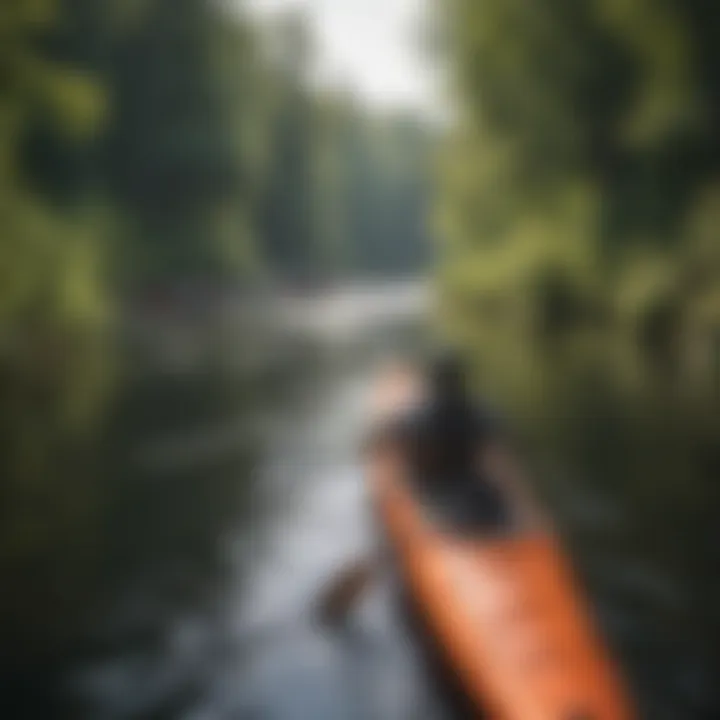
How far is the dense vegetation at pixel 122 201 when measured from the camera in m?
4.62

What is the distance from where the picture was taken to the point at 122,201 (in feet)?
40.1

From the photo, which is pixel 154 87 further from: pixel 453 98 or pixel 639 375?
pixel 639 375

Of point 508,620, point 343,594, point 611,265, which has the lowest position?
point 508,620

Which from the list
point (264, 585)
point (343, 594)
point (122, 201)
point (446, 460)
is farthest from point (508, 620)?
point (122, 201)

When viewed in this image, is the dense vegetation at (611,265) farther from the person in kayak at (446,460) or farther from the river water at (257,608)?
the river water at (257,608)

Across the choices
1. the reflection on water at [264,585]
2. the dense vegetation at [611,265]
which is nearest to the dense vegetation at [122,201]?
the reflection on water at [264,585]

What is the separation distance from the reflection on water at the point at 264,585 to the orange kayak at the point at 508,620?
9.7 inches

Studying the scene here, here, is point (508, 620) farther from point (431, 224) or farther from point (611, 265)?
point (431, 224)

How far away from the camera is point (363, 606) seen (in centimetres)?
332

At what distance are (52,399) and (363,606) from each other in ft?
13.6

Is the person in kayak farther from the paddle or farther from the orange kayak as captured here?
the orange kayak

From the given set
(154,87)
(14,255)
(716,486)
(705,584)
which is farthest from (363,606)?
(154,87)

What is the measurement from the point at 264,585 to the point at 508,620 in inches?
50.4

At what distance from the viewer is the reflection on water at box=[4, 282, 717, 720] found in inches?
108
